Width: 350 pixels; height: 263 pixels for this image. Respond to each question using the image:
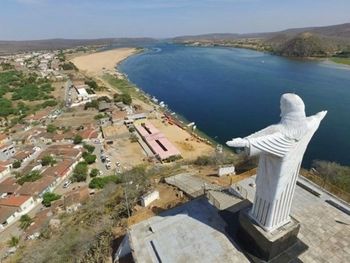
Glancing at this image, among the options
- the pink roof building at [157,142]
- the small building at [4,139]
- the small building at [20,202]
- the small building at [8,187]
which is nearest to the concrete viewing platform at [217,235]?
the small building at [20,202]

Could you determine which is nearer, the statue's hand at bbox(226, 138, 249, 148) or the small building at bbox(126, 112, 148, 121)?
the statue's hand at bbox(226, 138, 249, 148)

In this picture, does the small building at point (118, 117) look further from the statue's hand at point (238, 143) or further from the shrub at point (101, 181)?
the statue's hand at point (238, 143)

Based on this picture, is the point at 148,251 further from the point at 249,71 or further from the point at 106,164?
the point at 249,71

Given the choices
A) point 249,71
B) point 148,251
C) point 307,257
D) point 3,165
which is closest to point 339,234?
point 307,257

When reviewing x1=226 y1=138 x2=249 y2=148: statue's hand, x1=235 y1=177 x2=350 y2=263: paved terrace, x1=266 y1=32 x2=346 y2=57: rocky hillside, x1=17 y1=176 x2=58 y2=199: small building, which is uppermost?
x1=226 y1=138 x2=249 y2=148: statue's hand

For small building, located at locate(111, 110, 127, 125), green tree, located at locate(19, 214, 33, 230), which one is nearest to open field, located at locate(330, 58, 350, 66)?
small building, located at locate(111, 110, 127, 125)

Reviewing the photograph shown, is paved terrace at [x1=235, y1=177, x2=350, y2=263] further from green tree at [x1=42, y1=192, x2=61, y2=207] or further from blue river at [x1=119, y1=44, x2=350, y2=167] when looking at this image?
blue river at [x1=119, y1=44, x2=350, y2=167]
